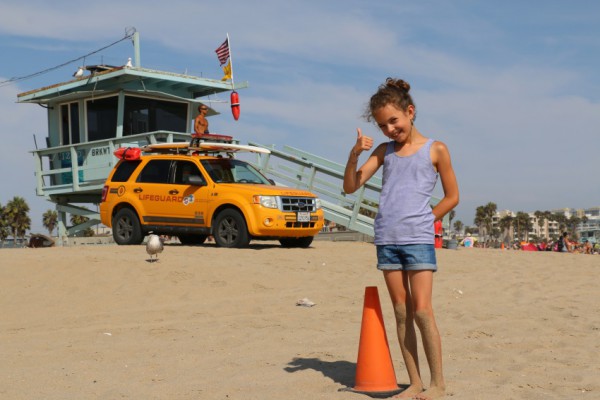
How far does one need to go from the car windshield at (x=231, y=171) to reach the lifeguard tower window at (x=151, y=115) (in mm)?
7204

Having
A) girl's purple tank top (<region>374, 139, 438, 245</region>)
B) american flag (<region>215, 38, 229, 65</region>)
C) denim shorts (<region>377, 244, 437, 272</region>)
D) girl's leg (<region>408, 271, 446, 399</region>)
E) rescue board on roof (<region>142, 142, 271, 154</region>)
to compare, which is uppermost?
american flag (<region>215, 38, 229, 65</region>)

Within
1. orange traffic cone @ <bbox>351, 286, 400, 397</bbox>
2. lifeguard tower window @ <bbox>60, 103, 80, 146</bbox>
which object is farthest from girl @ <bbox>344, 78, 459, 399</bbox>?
lifeguard tower window @ <bbox>60, 103, 80, 146</bbox>

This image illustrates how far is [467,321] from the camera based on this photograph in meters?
7.94

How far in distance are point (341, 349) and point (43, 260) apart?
6987 mm

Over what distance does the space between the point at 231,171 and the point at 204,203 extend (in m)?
0.95

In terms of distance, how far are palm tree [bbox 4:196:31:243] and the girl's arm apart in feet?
324

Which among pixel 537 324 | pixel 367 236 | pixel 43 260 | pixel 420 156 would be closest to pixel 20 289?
pixel 43 260

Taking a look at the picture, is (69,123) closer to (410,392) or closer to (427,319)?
(410,392)

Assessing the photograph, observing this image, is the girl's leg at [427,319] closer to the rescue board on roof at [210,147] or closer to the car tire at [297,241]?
the car tire at [297,241]

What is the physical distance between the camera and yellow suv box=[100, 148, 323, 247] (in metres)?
14.4

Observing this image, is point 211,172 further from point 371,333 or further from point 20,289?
point 371,333

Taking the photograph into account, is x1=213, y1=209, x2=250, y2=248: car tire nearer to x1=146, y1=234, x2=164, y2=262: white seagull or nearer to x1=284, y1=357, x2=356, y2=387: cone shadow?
x1=146, y1=234, x2=164, y2=262: white seagull

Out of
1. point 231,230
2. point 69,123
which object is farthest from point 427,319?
point 69,123

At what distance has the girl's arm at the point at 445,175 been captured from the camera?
4785mm
